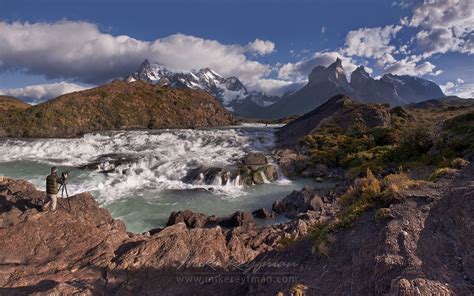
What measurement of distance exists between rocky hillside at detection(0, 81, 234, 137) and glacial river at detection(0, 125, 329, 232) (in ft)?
64.9

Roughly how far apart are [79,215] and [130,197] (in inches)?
502

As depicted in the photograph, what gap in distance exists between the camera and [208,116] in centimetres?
9888

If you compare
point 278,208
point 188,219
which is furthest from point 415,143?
point 188,219

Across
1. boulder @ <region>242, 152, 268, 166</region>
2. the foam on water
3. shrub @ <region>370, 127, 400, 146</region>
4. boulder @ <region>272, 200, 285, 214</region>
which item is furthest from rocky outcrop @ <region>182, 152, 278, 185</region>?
shrub @ <region>370, 127, 400, 146</region>

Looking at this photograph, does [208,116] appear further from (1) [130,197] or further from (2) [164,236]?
(2) [164,236]

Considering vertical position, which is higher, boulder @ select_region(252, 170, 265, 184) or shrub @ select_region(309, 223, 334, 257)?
shrub @ select_region(309, 223, 334, 257)

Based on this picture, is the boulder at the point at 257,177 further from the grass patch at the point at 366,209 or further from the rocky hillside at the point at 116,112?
the rocky hillside at the point at 116,112

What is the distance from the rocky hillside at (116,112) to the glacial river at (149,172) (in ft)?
64.9

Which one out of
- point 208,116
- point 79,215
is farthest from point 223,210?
point 208,116

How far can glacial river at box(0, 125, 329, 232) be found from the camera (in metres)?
22.6

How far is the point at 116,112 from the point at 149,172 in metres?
55.6

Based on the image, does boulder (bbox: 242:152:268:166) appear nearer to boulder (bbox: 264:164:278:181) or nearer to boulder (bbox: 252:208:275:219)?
boulder (bbox: 264:164:278:181)

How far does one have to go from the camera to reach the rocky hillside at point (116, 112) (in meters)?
63.8

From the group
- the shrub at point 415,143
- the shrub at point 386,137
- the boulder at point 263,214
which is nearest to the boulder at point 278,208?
the boulder at point 263,214
